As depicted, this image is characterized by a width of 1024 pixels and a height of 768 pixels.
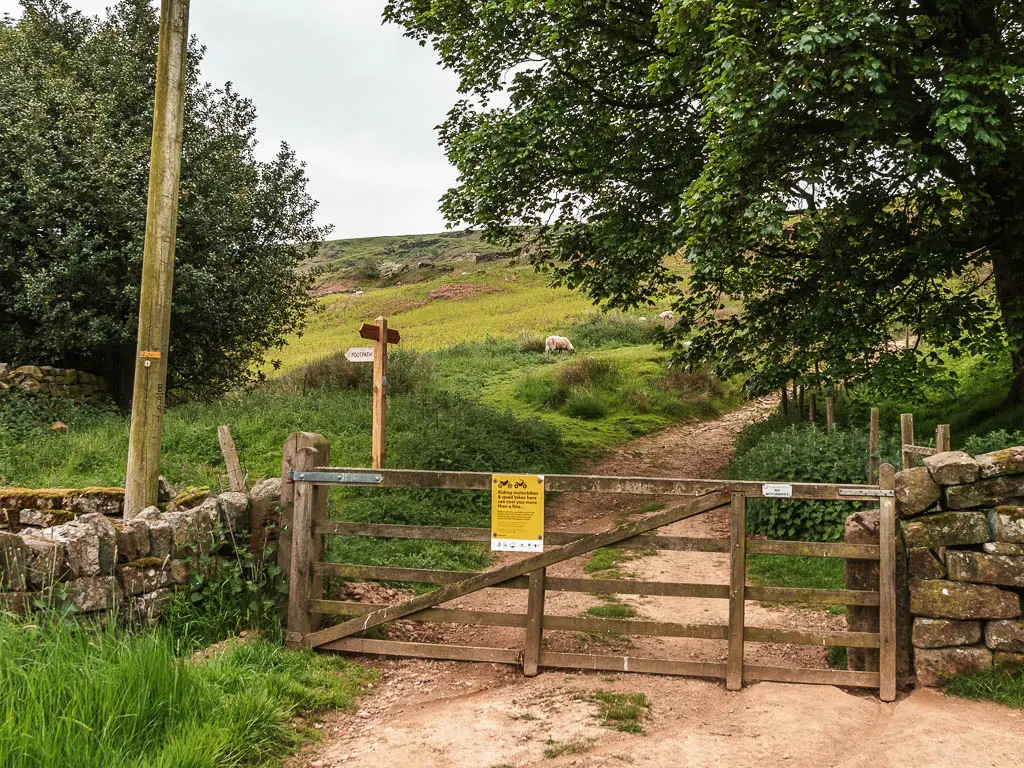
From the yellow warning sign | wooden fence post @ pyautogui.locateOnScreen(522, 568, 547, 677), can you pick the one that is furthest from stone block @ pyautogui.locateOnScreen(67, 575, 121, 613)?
wooden fence post @ pyautogui.locateOnScreen(522, 568, 547, 677)

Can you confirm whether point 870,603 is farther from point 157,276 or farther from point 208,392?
point 208,392

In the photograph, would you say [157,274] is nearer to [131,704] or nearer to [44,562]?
[44,562]

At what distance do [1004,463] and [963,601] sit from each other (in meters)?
1.03

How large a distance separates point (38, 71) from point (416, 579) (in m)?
18.3

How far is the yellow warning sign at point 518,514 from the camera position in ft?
19.2

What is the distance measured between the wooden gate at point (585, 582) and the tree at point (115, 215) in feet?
37.2

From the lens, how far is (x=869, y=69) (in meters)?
8.13

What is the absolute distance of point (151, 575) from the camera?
568cm

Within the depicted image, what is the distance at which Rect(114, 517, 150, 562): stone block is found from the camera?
18.4ft

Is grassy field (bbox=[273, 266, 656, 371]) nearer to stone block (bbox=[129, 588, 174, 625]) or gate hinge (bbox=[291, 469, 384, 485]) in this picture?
gate hinge (bbox=[291, 469, 384, 485])

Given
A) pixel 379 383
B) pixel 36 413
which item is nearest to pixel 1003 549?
pixel 379 383

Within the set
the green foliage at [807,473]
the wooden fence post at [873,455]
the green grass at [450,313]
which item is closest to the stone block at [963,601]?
the green foliage at [807,473]

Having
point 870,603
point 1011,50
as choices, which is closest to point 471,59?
point 1011,50

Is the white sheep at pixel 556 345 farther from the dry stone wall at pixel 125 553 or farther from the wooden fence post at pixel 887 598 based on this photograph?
the wooden fence post at pixel 887 598
